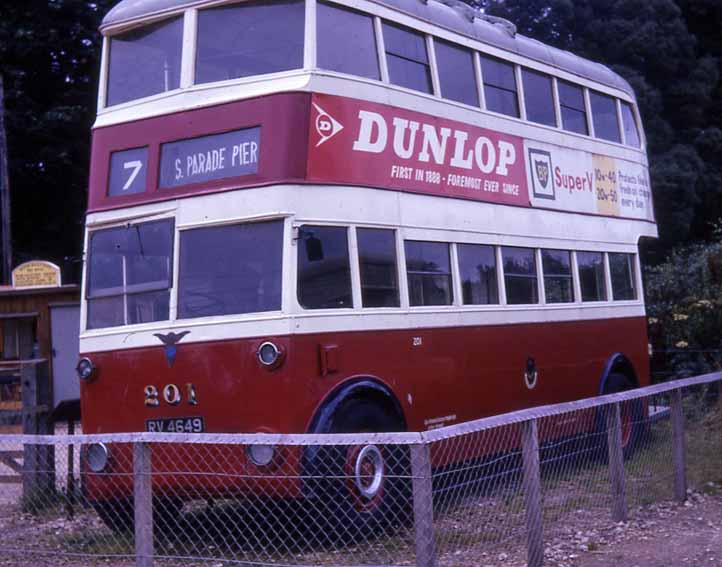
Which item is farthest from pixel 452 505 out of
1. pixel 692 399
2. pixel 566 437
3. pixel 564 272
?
pixel 564 272

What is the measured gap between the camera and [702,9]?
35.7 meters

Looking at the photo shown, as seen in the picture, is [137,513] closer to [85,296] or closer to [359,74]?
[85,296]

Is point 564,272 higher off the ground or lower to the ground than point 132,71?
lower

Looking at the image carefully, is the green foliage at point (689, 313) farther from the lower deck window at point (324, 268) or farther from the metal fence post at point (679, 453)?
the lower deck window at point (324, 268)

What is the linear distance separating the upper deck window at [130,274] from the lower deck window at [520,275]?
4.08 m

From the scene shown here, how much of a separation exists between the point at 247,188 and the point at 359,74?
66.9 inches

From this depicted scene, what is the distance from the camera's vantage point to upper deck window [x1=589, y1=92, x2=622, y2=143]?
15.4 metres

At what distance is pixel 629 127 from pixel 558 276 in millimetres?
3638

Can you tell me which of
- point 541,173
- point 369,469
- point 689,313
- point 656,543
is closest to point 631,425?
point 656,543

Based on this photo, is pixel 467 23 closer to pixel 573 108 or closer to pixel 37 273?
pixel 573 108

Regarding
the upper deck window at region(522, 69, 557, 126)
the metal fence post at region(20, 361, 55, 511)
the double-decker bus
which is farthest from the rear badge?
the upper deck window at region(522, 69, 557, 126)

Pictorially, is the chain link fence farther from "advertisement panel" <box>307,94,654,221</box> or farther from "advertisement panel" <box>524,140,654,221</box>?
"advertisement panel" <box>524,140,654,221</box>

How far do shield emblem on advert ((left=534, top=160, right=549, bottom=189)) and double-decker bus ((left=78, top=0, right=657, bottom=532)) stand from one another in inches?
29.1

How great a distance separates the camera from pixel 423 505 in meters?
6.35
